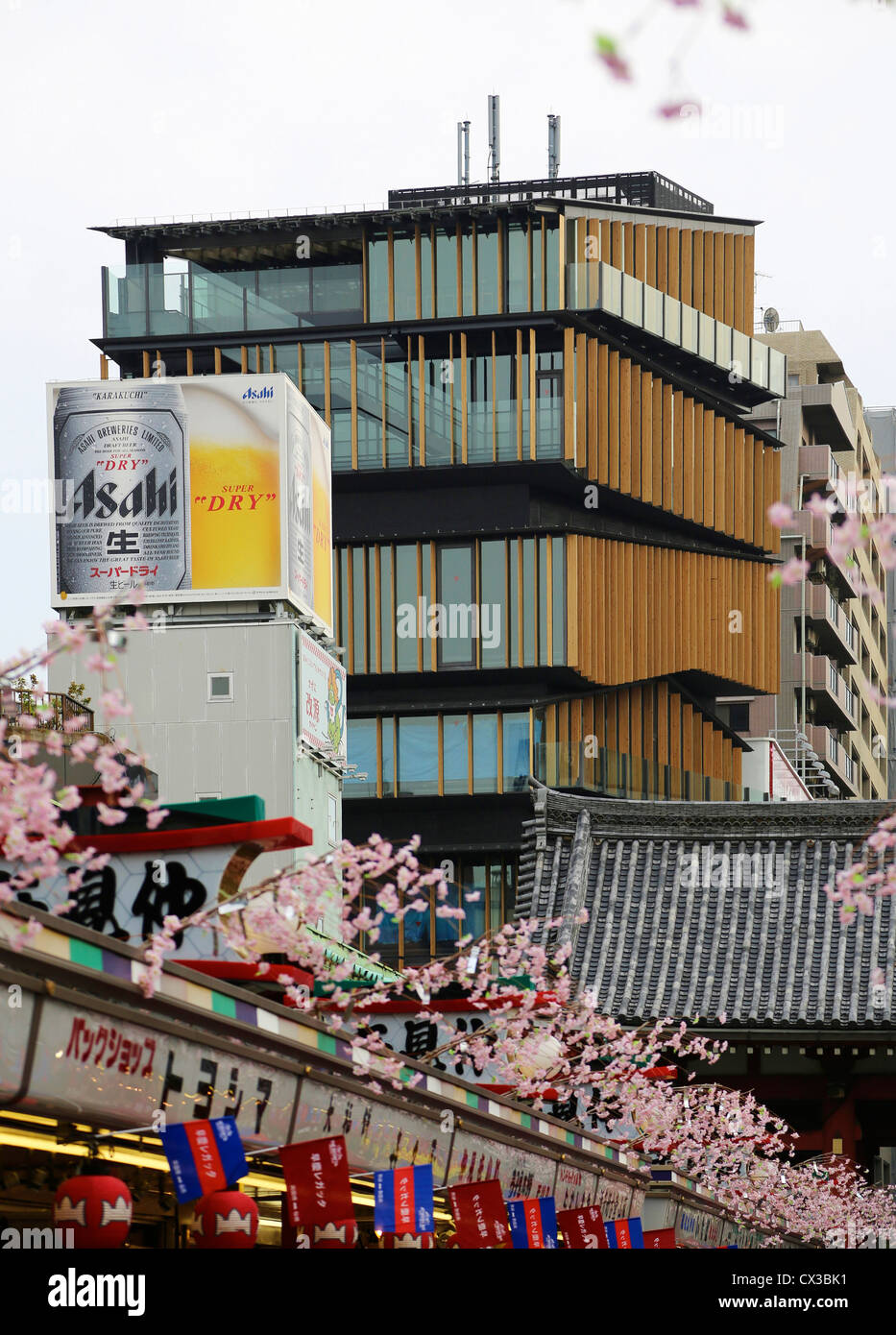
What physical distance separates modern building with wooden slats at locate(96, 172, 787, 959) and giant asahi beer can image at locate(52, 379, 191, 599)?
13.4 meters

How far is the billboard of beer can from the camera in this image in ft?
153

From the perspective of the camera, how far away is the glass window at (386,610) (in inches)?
2372

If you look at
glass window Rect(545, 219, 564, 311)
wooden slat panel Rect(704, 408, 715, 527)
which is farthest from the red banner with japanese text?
wooden slat panel Rect(704, 408, 715, 527)

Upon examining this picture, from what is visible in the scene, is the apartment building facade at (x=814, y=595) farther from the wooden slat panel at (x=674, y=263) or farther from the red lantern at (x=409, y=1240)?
the red lantern at (x=409, y=1240)

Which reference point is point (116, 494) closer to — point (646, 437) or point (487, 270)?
point (487, 270)

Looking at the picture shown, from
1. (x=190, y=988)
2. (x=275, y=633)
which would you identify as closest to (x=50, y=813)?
(x=190, y=988)

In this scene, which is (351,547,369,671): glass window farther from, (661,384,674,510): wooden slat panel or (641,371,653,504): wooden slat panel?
(661,384,674,510): wooden slat panel

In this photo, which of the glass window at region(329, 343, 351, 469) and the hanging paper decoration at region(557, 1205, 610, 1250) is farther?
the glass window at region(329, 343, 351, 469)

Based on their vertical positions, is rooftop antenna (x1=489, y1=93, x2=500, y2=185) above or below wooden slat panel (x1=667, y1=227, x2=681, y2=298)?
above

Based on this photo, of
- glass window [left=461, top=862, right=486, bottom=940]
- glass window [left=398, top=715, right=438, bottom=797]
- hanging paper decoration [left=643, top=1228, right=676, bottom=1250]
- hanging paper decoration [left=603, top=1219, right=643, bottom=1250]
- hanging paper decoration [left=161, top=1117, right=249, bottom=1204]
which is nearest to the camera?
hanging paper decoration [left=161, top=1117, right=249, bottom=1204]

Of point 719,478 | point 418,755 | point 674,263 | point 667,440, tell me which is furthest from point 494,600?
point 674,263

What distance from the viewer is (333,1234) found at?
14211mm

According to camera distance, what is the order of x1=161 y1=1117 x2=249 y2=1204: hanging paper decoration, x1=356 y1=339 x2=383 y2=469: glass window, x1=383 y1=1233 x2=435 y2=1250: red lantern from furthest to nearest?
1. x1=356 y1=339 x2=383 y2=469: glass window
2. x1=383 y1=1233 x2=435 y2=1250: red lantern
3. x1=161 y1=1117 x2=249 y2=1204: hanging paper decoration
